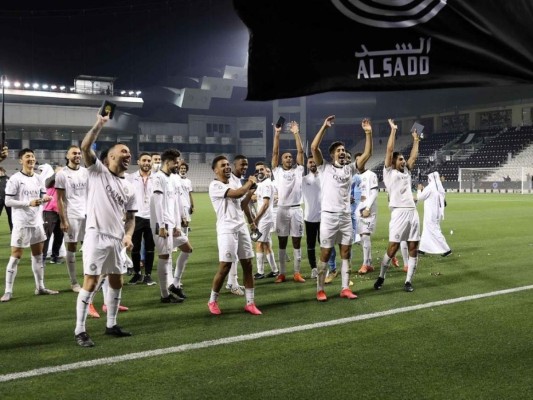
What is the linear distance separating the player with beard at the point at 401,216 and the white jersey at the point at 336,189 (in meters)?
0.91

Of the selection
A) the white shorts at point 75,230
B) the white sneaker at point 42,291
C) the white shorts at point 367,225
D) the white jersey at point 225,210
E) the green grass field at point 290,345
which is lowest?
the green grass field at point 290,345

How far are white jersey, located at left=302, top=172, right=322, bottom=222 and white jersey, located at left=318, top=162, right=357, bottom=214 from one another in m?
1.88

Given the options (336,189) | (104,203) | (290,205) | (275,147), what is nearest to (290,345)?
(104,203)

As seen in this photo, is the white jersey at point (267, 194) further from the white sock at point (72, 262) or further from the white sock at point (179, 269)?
the white sock at point (72, 262)

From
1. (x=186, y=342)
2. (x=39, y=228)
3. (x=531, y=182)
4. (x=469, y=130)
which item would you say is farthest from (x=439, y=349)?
(x=469, y=130)

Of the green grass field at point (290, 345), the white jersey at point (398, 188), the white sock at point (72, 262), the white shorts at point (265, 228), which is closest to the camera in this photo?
the green grass field at point (290, 345)

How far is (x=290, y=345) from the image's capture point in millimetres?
5848

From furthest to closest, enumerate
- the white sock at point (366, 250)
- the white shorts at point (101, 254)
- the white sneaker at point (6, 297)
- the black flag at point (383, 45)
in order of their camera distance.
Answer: the white sock at point (366, 250), the white sneaker at point (6, 297), the white shorts at point (101, 254), the black flag at point (383, 45)

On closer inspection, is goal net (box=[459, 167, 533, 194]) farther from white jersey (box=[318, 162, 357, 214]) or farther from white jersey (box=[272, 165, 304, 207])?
white jersey (box=[318, 162, 357, 214])

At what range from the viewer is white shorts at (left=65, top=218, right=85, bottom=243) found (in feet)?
28.9

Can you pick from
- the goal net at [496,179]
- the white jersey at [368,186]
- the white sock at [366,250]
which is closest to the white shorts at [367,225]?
the white sock at [366,250]

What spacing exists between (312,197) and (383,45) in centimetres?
816

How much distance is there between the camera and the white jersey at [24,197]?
8.60m

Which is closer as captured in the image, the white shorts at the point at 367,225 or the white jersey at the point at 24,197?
the white jersey at the point at 24,197
